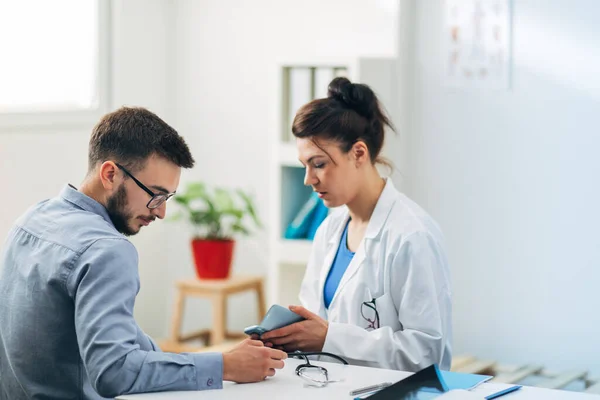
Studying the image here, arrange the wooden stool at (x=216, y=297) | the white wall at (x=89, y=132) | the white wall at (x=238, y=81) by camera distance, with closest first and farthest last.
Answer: the white wall at (x=89, y=132), the wooden stool at (x=216, y=297), the white wall at (x=238, y=81)

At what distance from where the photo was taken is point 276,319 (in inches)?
89.8

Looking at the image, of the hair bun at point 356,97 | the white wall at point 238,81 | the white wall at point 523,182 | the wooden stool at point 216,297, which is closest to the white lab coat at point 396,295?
the hair bun at point 356,97

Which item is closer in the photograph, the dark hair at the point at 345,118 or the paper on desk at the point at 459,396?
the paper on desk at the point at 459,396

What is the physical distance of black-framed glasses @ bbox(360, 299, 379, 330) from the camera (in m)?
2.45

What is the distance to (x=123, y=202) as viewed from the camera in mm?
1948

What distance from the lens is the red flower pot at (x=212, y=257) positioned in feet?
14.3

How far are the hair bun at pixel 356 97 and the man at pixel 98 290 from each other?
2.53 feet

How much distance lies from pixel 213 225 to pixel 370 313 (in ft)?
6.84

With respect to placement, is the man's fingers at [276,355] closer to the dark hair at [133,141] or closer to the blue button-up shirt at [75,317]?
the blue button-up shirt at [75,317]

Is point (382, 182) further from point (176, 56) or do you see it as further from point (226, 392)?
point (176, 56)

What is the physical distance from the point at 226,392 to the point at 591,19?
2460 millimetres

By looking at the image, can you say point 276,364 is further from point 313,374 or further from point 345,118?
point 345,118

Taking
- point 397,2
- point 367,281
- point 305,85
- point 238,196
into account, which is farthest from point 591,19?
point 238,196

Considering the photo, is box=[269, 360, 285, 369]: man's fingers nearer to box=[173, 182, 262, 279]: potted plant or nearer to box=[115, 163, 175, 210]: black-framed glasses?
box=[115, 163, 175, 210]: black-framed glasses
